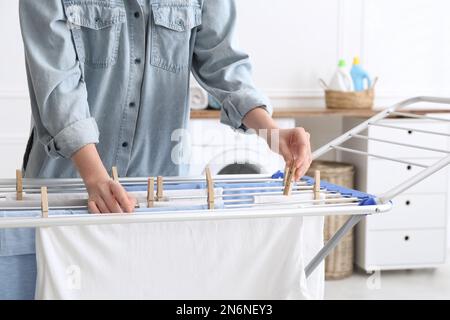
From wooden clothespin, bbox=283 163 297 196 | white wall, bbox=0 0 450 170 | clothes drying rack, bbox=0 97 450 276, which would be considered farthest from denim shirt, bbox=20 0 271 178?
white wall, bbox=0 0 450 170

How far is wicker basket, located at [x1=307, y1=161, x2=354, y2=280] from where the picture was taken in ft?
11.9

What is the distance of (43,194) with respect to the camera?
1.18 m

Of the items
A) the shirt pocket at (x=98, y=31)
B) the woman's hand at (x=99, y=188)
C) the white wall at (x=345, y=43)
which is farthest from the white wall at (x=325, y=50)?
the woman's hand at (x=99, y=188)

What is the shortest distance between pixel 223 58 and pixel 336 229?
2109 mm

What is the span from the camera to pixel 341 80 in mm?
3857

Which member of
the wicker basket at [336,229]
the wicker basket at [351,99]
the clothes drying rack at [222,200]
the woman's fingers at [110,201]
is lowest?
the wicker basket at [336,229]

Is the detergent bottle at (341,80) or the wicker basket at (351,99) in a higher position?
the detergent bottle at (341,80)

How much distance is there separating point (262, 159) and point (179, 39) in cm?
188

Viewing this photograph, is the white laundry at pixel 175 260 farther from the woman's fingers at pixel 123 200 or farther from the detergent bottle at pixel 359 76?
the detergent bottle at pixel 359 76

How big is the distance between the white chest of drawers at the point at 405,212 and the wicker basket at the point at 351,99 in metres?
0.19

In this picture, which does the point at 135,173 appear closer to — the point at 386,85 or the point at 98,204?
the point at 98,204

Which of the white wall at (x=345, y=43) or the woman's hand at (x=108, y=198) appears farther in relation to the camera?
the white wall at (x=345, y=43)

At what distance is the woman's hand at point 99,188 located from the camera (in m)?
1.19
